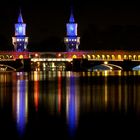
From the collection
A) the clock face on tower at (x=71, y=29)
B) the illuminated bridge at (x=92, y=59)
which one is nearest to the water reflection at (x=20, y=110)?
the illuminated bridge at (x=92, y=59)

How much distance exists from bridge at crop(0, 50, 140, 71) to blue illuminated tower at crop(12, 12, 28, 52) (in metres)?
4.89

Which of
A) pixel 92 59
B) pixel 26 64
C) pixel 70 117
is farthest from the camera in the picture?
pixel 92 59

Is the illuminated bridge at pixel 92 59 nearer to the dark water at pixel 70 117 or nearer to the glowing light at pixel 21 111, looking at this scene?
the glowing light at pixel 21 111

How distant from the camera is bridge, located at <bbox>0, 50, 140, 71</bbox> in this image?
94350 millimetres

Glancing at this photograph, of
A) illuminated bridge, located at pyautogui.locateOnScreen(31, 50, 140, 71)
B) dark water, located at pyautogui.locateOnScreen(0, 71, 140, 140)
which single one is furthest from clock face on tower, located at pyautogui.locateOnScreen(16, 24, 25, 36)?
dark water, located at pyautogui.locateOnScreen(0, 71, 140, 140)

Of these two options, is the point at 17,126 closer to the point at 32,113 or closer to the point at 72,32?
the point at 32,113

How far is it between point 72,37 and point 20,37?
378 inches

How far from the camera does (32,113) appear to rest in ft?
81.8

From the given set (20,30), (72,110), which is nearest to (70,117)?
(72,110)

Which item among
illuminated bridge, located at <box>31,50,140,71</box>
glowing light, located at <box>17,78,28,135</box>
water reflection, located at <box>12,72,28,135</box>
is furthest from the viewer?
illuminated bridge, located at <box>31,50,140,71</box>

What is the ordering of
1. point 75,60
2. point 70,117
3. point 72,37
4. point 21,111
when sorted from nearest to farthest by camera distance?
point 70,117 < point 21,111 < point 75,60 < point 72,37

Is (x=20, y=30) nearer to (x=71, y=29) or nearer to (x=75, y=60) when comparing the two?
(x=71, y=29)

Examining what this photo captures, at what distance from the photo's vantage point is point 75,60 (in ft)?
339

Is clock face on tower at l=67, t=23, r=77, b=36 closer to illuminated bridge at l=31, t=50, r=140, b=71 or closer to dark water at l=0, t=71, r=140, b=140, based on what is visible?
illuminated bridge at l=31, t=50, r=140, b=71
